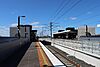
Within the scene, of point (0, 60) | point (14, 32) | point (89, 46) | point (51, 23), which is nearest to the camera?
point (0, 60)

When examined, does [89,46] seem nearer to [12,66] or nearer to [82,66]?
[82,66]

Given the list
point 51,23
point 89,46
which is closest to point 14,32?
point 51,23

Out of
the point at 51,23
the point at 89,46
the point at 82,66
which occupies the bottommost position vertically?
the point at 82,66

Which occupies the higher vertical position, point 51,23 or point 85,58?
point 51,23

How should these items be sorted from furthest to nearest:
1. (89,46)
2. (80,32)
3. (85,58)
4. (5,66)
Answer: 1. (80,32)
2. (89,46)
3. (85,58)
4. (5,66)

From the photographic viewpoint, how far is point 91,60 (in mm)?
16250

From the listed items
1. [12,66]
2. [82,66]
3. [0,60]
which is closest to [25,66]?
[12,66]

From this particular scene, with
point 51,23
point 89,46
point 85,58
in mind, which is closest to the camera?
point 85,58

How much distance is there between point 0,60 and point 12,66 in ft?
4.76

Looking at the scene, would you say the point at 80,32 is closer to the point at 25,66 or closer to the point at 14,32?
the point at 14,32

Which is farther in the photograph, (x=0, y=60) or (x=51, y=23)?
(x=51, y=23)

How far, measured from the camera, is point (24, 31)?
99812 mm

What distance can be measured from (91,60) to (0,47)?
710 cm

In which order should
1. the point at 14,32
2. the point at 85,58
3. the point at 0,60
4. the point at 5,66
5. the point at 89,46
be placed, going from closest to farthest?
the point at 5,66
the point at 0,60
the point at 85,58
the point at 89,46
the point at 14,32
